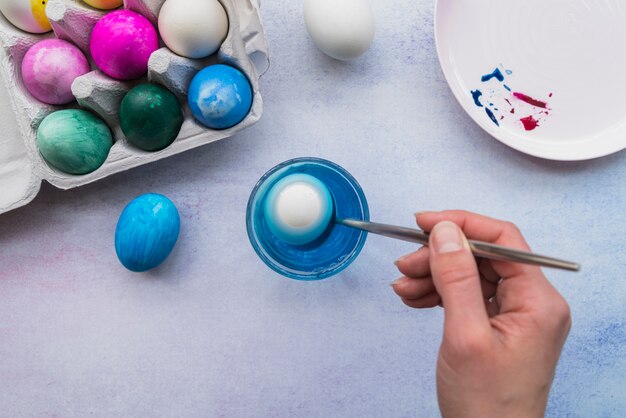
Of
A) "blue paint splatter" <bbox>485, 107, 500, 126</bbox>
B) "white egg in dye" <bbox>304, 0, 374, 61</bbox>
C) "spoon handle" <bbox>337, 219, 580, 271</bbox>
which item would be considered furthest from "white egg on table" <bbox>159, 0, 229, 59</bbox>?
"blue paint splatter" <bbox>485, 107, 500, 126</bbox>

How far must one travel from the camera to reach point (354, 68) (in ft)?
3.07

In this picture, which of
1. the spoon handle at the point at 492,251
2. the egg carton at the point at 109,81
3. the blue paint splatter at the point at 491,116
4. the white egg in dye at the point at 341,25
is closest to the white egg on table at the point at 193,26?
the egg carton at the point at 109,81

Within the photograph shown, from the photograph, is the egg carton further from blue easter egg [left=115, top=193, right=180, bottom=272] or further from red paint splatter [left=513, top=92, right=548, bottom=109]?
red paint splatter [left=513, top=92, right=548, bottom=109]

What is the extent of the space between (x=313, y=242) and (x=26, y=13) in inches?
21.5

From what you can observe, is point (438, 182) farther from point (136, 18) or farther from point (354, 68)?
point (136, 18)

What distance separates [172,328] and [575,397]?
2.20 ft

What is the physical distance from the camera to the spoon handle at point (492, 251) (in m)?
0.51

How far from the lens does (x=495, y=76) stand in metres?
0.91

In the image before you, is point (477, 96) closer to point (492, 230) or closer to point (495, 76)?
point (495, 76)

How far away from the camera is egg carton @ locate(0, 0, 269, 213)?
828 mm

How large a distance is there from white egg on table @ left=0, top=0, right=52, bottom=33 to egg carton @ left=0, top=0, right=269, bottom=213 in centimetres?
1

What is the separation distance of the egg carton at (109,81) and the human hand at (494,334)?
39cm

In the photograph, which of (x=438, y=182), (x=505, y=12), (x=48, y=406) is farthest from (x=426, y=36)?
(x=48, y=406)

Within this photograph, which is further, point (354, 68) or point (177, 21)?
point (354, 68)
